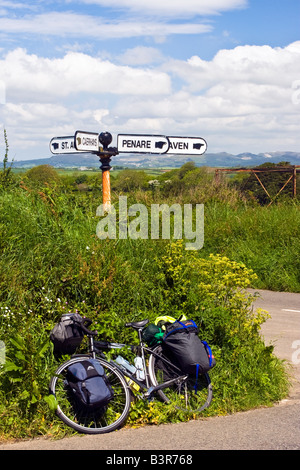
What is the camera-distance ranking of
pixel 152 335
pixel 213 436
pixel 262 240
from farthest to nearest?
pixel 262 240 → pixel 152 335 → pixel 213 436

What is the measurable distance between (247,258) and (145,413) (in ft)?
22.4

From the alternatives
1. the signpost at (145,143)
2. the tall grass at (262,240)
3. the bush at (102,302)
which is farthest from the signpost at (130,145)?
the tall grass at (262,240)

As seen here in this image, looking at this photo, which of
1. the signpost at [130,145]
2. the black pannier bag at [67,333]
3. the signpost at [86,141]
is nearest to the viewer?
the black pannier bag at [67,333]

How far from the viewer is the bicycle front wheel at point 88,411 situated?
5.05 metres

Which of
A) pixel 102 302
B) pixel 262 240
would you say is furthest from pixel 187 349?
pixel 262 240

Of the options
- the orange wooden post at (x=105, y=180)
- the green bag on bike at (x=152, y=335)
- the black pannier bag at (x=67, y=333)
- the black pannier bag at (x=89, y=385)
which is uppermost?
the orange wooden post at (x=105, y=180)

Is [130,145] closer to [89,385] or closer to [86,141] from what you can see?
[86,141]

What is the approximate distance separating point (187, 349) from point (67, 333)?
1.17 metres

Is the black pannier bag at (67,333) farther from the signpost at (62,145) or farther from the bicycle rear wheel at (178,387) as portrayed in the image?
the signpost at (62,145)

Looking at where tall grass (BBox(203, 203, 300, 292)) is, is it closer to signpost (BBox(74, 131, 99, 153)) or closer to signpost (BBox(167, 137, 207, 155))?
signpost (BBox(167, 137, 207, 155))

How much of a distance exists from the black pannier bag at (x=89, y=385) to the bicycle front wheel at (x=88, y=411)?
0.13m

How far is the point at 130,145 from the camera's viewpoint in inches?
381

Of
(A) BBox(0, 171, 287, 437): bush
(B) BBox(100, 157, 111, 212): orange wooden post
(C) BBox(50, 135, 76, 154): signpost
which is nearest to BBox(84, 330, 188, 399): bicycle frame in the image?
(A) BBox(0, 171, 287, 437): bush
